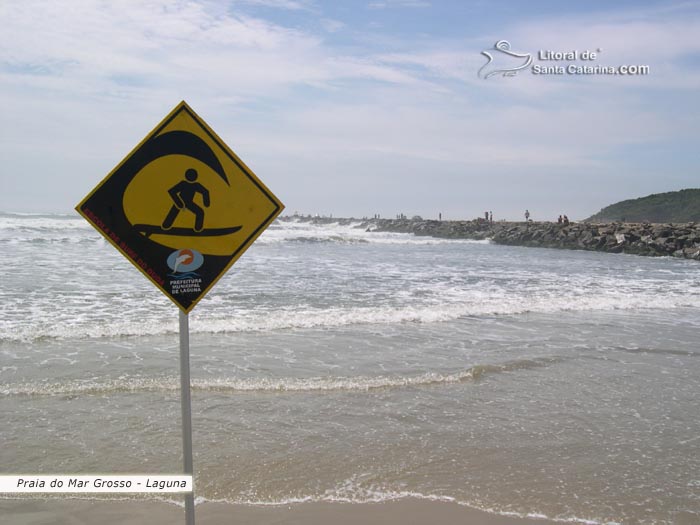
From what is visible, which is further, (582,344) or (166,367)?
(582,344)

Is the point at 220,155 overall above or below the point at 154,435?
above

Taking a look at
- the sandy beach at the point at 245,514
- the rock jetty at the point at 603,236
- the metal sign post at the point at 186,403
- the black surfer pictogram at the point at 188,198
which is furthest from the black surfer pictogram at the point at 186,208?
the rock jetty at the point at 603,236

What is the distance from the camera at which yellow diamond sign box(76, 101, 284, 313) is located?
7.73ft

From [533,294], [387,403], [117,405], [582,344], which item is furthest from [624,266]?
[117,405]

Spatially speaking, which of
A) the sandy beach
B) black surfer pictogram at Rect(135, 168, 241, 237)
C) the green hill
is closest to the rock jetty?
the green hill

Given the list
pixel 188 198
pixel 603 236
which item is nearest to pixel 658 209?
pixel 603 236

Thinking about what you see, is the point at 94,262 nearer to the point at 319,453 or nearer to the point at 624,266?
the point at 319,453

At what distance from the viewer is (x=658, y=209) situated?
266ft

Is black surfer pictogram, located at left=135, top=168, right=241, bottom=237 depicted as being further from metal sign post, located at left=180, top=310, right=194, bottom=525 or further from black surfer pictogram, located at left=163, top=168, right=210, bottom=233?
metal sign post, located at left=180, top=310, right=194, bottom=525

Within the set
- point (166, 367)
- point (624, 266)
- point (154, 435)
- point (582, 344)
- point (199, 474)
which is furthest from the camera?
point (624, 266)

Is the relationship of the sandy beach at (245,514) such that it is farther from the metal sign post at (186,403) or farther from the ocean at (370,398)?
the metal sign post at (186,403)

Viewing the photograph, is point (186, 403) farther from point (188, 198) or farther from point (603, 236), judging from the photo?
point (603, 236)

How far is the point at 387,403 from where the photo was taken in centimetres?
593

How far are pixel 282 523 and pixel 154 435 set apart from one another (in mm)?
1959
